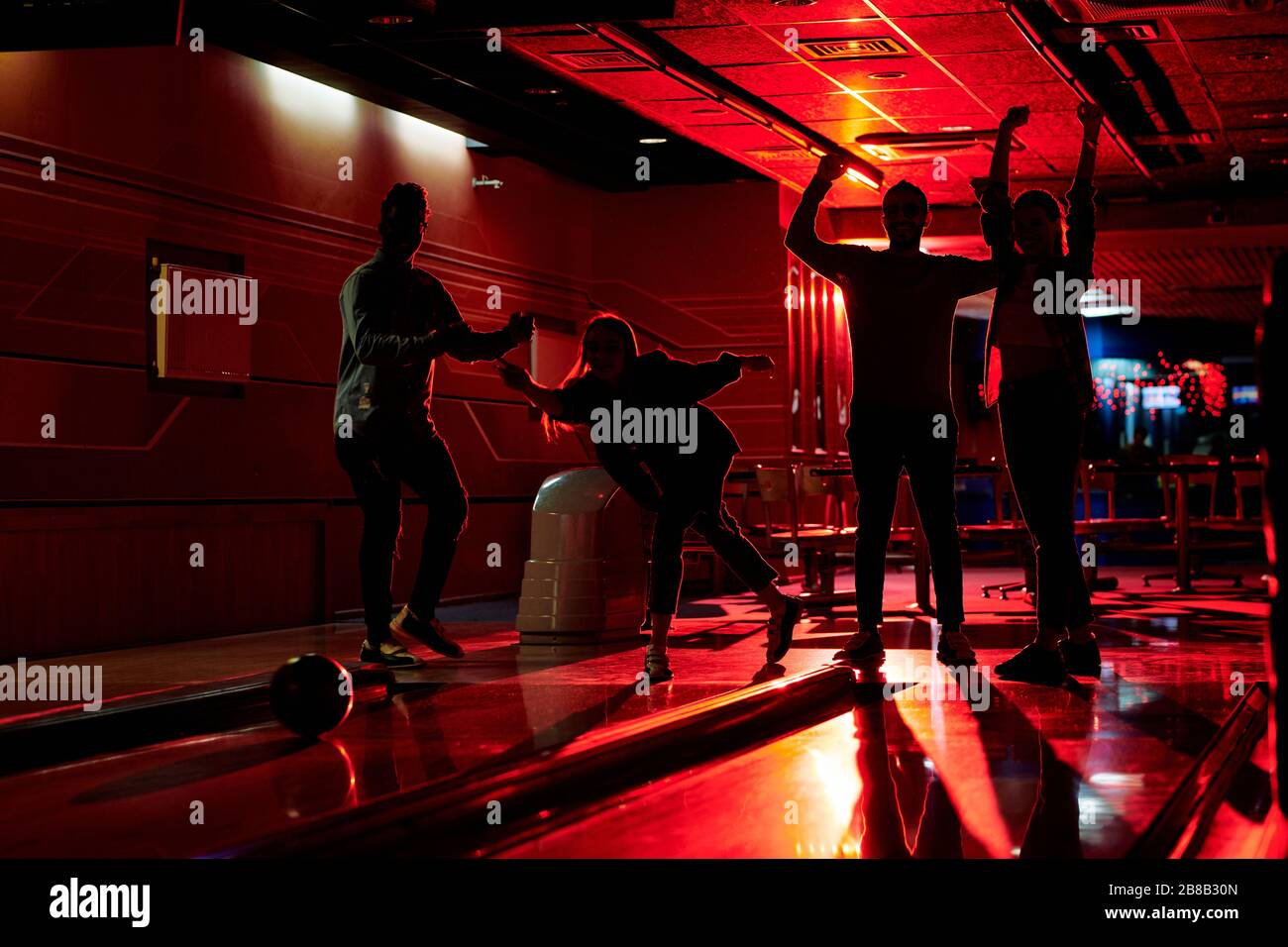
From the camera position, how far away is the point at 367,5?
788cm

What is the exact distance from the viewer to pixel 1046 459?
16.1 ft

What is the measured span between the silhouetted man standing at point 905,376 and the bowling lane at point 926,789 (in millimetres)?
895

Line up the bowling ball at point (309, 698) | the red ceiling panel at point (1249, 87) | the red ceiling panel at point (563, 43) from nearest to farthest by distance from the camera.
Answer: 1. the bowling ball at point (309, 698)
2. the red ceiling panel at point (563, 43)
3. the red ceiling panel at point (1249, 87)

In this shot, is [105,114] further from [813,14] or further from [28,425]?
[813,14]

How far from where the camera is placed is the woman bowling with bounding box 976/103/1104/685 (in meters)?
4.91

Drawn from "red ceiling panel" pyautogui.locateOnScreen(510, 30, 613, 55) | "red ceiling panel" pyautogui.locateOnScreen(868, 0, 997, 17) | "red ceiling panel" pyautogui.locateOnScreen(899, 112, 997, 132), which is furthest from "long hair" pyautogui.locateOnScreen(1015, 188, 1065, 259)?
"red ceiling panel" pyautogui.locateOnScreen(899, 112, 997, 132)

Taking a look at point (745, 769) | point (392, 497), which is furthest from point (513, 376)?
point (745, 769)

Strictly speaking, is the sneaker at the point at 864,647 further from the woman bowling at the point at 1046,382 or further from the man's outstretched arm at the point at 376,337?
the man's outstretched arm at the point at 376,337

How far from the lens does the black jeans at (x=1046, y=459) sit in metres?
4.91

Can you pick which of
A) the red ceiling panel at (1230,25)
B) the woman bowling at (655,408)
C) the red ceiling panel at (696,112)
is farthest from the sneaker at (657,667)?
the red ceiling panel at (696,112)
